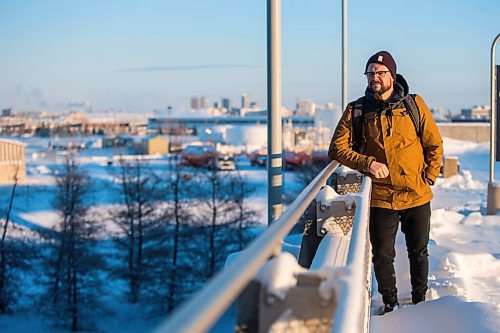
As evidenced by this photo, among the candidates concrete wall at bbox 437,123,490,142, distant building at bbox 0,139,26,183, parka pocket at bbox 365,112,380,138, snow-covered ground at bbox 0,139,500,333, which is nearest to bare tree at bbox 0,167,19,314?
distant building at bbox 0,139,26,183

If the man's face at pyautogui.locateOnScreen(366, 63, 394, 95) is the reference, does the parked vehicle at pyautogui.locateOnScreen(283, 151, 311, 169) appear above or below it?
below

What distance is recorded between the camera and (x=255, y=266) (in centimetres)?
174

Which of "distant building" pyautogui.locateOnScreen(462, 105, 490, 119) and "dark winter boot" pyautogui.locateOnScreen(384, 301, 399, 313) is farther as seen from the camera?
"distant building" pyautogui.locateOnScreen(462, 105, 490, 119)

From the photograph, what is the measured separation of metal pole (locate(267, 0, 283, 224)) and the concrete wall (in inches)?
2627

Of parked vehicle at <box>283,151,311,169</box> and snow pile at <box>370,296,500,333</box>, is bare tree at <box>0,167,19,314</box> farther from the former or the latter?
snow pile at <box>370,296,500,333</box>

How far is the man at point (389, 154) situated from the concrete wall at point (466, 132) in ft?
225

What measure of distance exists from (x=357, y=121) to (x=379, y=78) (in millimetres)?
394

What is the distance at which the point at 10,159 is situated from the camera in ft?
231

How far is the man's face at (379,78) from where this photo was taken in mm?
5215

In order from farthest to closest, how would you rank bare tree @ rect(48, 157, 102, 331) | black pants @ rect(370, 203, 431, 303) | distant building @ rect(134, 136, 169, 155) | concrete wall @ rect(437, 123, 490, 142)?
distant building @ rect(134, 136, 169, 155), concrete wall @ rect(437, 123, 490, 142), bare tree @ rect(48, 157, 102, 331), black pants @ rect(370, 203, 431, 303)

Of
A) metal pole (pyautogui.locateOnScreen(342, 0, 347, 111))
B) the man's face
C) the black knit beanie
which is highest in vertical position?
metal pole (pyautogui.locateOnScreen(342, 0, 347, 111))

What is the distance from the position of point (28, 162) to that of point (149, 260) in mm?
51537

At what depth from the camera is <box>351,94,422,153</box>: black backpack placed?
5.32 meters

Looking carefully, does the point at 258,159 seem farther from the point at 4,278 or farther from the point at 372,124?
the point at 372,124
